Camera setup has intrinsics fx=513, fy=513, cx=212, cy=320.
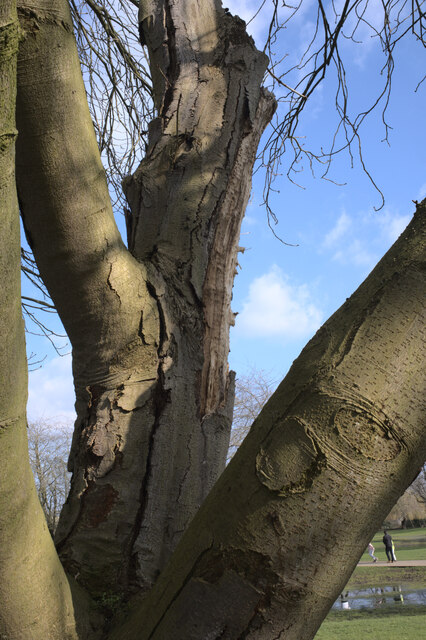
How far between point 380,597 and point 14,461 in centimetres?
1348

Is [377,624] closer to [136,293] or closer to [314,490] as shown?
[136,293]

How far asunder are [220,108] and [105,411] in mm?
1375

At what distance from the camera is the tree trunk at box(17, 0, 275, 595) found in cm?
151

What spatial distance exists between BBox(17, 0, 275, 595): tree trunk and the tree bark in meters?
0.54

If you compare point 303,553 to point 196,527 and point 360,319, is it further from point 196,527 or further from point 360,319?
point 360,319

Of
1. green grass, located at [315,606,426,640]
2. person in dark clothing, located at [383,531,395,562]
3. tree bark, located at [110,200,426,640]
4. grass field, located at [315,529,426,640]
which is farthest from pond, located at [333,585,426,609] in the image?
tree bark, located at [110,200,426,640]

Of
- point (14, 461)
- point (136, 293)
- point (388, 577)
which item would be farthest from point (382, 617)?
point (14, 461)

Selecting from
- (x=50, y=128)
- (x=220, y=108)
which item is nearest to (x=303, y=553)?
(x=50, y=128)

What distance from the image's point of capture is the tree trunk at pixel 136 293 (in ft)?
4.96

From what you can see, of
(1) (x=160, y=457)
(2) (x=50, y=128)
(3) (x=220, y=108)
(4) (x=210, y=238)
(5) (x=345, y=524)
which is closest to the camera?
(5) (x=345, y=524)

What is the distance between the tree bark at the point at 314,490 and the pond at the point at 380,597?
11.9 metres

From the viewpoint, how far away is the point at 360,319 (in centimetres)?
109

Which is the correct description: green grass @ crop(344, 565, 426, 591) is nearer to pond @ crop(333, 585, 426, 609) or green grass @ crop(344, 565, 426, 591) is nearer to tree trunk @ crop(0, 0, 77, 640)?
pond @ crop(333, 585, 426, 609)

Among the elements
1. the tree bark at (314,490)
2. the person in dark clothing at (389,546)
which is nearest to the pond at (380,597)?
the person in dark clothing at (389,546)
